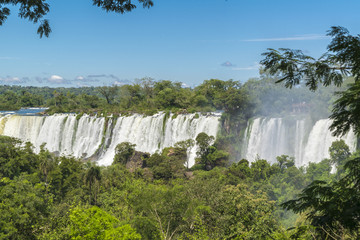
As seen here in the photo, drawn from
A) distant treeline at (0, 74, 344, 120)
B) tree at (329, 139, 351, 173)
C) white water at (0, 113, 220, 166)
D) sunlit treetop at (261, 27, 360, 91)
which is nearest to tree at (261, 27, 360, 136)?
sunlit treetop at (261, 27, 360, 91)

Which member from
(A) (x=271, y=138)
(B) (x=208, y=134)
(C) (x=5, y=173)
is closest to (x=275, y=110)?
(A) (x=271, y=138)

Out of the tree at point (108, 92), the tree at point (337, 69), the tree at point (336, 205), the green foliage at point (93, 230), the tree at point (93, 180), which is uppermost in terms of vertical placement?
the tree at point (108, 92)

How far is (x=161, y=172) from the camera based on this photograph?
2234cm

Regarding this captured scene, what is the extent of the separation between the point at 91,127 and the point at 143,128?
21.2ft

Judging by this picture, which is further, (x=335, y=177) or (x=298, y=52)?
(x=335, y=177)

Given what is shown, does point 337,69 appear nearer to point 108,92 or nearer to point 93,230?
point 93,230

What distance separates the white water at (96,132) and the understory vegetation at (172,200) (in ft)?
12.6

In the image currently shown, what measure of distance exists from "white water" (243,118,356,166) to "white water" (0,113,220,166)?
5.40 meters

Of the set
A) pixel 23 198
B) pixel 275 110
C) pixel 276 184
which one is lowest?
pixel 276 184

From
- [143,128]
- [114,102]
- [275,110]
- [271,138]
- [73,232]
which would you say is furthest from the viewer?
[114,102]

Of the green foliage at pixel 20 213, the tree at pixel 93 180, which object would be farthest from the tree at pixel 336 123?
the tree at pixel 93 180

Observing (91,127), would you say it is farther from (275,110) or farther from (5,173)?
(275,110)

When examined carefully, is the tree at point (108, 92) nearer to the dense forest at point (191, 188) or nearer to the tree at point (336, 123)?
the dense forest at point (191, 188)

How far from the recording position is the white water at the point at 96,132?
31781 millimetres
